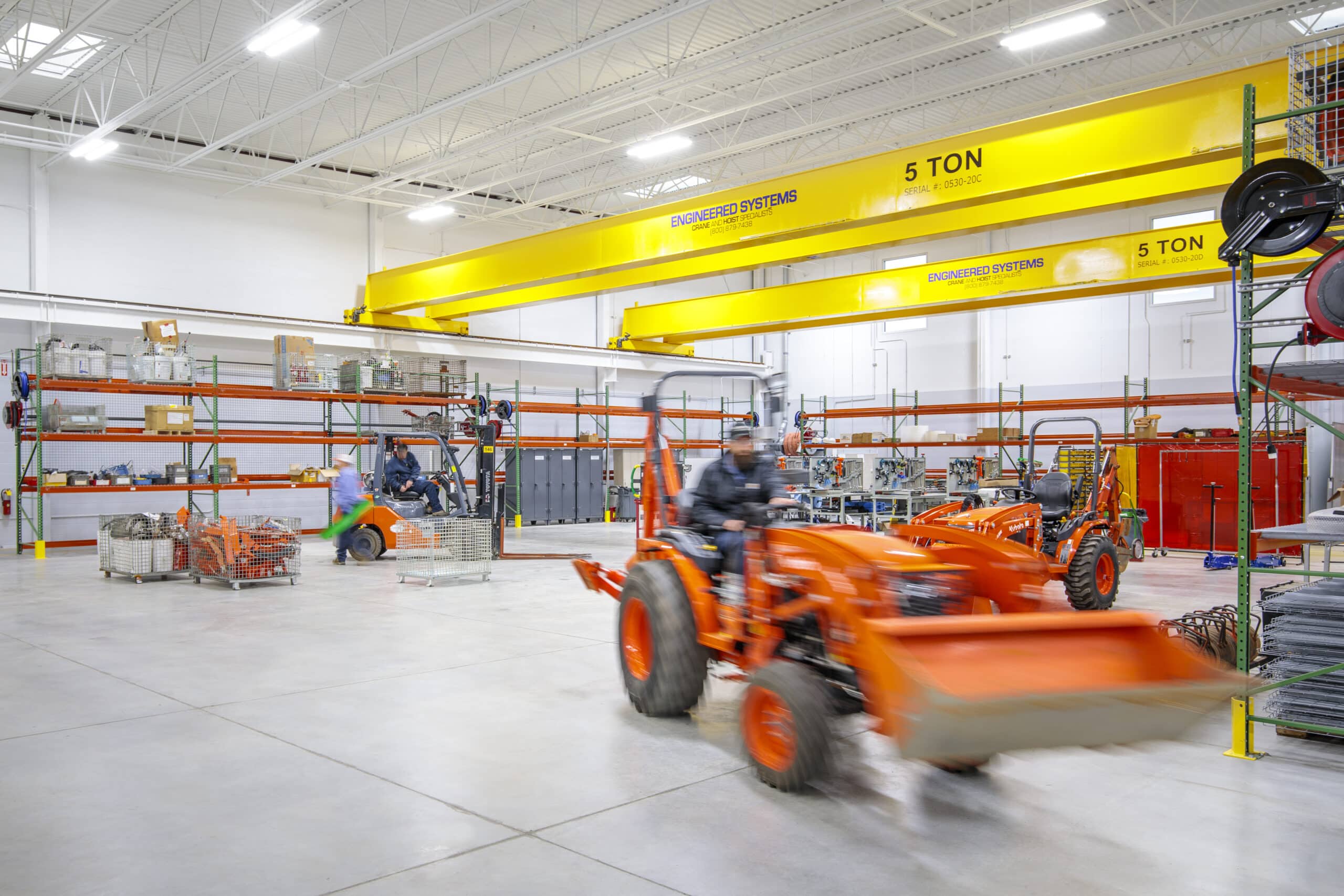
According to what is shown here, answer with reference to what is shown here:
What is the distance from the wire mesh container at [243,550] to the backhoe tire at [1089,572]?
911 cm

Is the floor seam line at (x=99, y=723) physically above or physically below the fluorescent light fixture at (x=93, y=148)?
below

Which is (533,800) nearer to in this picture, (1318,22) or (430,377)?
(430,377)

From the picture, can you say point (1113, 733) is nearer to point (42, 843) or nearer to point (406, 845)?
point (406, 845)

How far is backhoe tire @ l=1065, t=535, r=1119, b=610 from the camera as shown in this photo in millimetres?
9508

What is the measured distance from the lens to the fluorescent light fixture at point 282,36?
11.3 metres

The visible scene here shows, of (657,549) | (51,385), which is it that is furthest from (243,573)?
→ (657,549)

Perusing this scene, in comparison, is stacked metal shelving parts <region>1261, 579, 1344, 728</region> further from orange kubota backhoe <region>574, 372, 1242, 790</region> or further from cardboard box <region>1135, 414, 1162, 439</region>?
cardboard box <region>1135, 414, 1162, 439</region>

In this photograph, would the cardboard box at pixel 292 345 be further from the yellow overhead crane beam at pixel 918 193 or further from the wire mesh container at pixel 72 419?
the yellow overhead crane beam at pixel 918 193

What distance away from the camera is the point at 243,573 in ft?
38.0

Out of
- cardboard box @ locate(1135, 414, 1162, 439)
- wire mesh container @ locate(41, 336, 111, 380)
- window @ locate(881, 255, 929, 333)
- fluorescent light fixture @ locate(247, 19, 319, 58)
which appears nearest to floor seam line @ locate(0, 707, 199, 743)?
fluorescent light fixture @ locate(247, 19, 319, 58)

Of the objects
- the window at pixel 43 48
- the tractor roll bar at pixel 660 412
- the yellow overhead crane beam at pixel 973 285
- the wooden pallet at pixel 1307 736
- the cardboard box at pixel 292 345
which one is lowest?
the wooden pallet at pixel 1307 736

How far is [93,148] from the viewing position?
15352mm

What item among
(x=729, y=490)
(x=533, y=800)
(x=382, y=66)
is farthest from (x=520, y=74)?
(x=533, y=800)

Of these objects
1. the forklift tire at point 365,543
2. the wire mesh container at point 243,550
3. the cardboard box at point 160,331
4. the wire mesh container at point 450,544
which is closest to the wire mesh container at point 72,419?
the cardboard box at point 160,331
